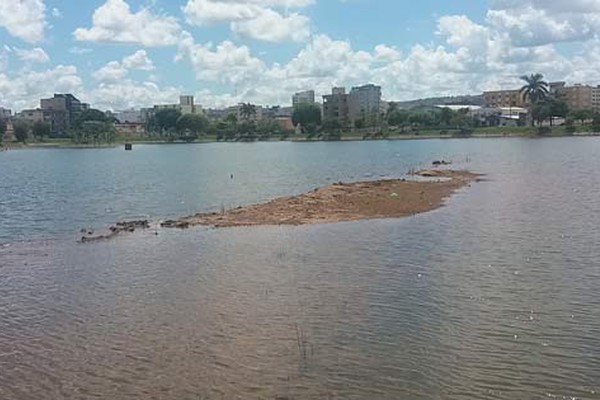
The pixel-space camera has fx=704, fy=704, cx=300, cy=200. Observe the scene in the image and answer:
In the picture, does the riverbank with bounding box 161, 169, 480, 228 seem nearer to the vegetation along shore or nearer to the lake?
the vegetation along shore

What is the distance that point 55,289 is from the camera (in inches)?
968

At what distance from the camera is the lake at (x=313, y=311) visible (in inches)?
579

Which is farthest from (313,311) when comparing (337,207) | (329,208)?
(337,207)

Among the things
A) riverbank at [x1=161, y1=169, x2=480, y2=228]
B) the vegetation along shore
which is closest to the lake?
the vegetation along shore

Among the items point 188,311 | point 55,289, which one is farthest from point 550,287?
point 55,289

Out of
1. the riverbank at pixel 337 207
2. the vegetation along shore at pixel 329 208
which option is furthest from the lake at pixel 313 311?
the riverbank at pixel 337 207

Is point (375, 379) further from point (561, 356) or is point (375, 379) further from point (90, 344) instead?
point (90, 344)

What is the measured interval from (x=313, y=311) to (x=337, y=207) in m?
25.8

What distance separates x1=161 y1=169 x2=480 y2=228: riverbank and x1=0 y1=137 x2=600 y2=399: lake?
2.45 meters

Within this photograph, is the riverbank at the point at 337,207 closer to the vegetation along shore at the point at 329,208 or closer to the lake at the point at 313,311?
the vegetation along shore at the point at 329,208

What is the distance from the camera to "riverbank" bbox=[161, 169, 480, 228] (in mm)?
40781

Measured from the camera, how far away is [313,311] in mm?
20016

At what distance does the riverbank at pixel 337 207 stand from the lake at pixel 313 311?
8.05 feet

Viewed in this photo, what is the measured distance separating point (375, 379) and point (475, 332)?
408 cm
